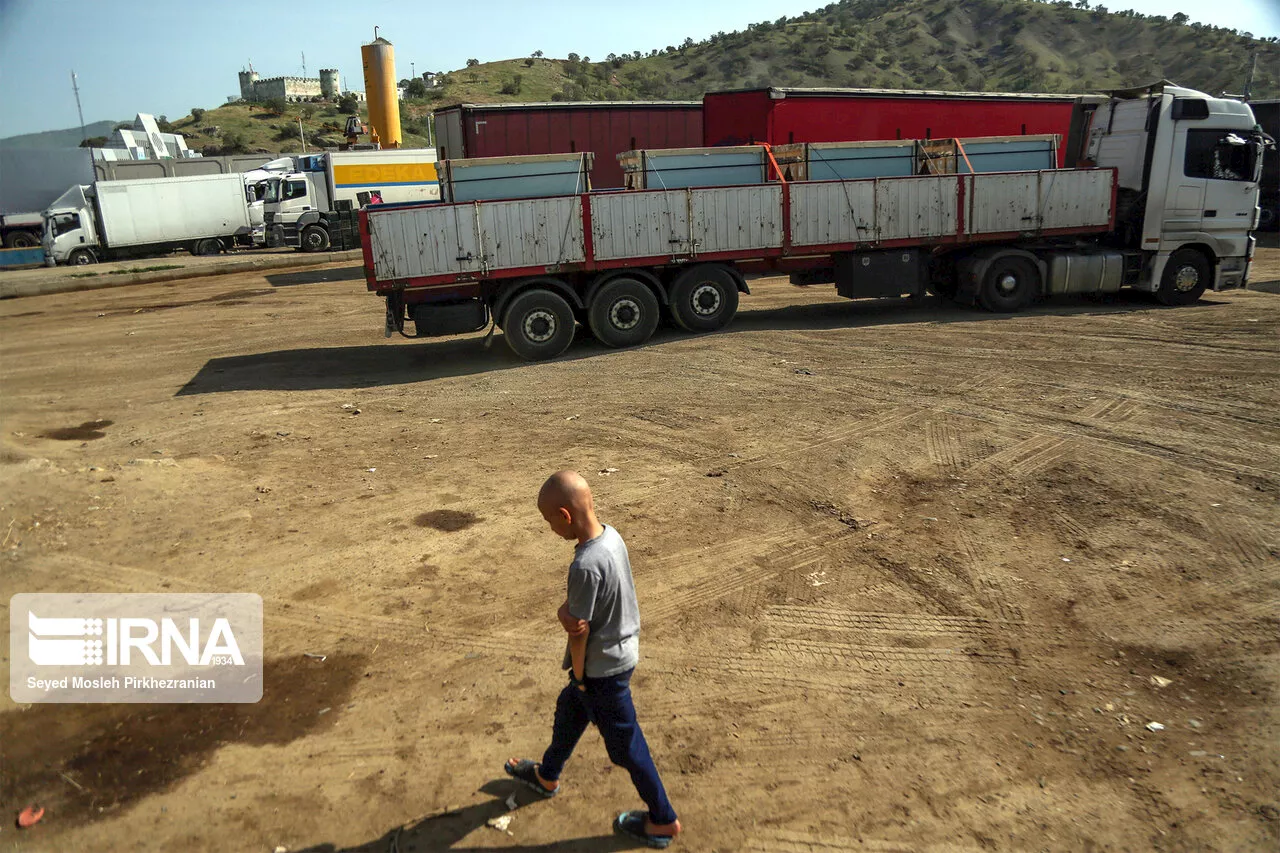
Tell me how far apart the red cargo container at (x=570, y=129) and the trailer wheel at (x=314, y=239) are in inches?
452

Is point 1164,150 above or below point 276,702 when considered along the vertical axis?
above

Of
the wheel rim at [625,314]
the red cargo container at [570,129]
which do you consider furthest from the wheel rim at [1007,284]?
the red cargo container at [570,129]

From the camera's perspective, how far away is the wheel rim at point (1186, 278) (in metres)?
16.0

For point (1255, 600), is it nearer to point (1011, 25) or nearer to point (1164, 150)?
point (1164, 150)

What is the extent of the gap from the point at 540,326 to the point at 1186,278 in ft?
37.4

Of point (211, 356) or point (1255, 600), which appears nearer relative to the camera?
point (1255, 600)

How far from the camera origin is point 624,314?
1394 cm

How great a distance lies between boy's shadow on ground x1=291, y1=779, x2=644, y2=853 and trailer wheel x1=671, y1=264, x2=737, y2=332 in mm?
10913

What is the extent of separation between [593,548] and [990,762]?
225cm

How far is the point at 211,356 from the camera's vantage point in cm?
1483

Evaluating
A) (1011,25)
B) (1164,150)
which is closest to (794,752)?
(1164,150)

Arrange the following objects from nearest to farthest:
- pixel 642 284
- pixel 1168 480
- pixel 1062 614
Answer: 1. pixel 1062 614
2. pixel 1168 480
3. pixel 642 284

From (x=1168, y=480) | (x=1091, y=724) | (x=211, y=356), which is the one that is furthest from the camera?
(x=211, y=356)

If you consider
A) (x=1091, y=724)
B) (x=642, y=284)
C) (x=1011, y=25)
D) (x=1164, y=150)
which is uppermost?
(x=1011, y=25)
